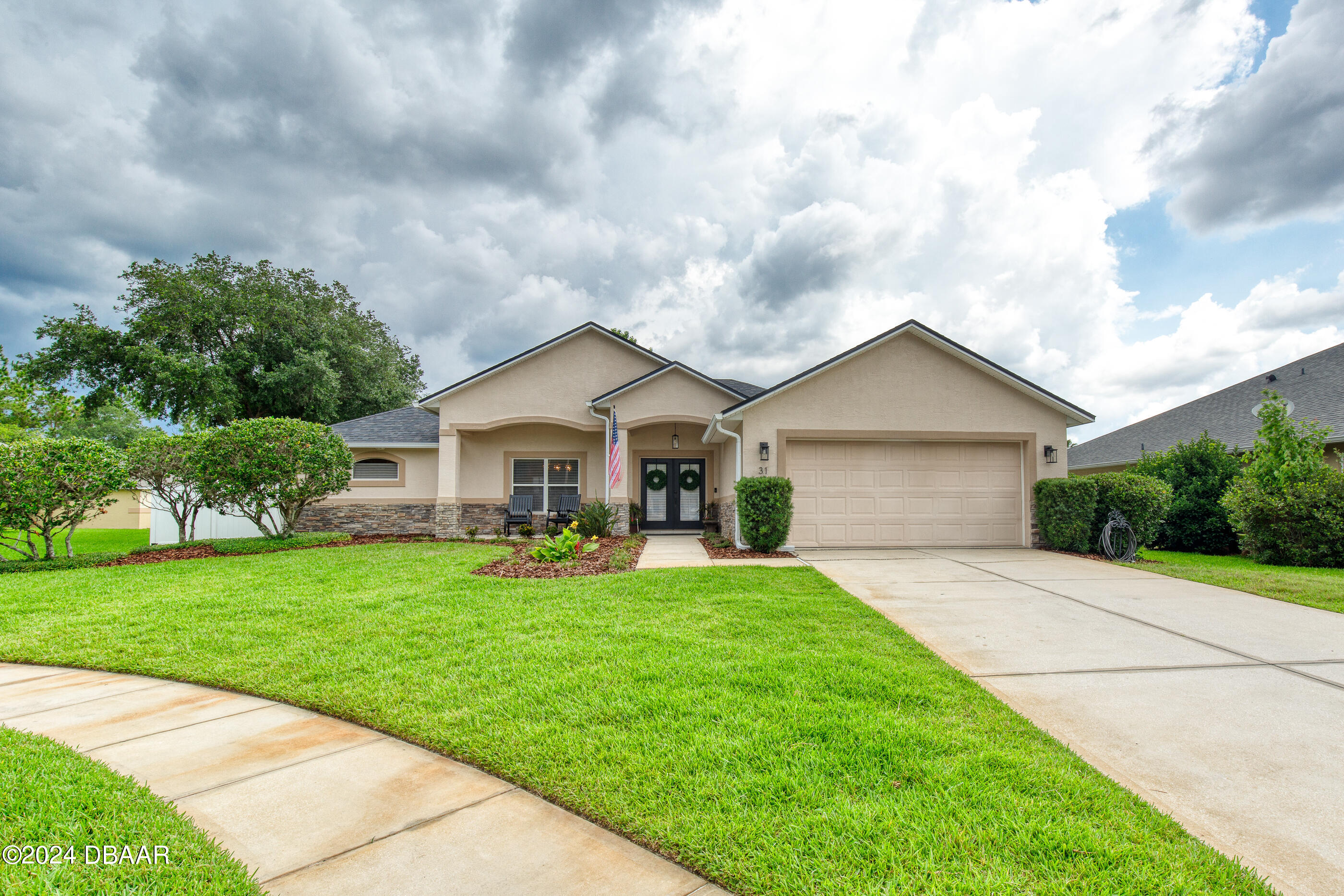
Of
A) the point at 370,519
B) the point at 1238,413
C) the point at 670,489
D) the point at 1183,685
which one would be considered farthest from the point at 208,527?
the point at 1238,413

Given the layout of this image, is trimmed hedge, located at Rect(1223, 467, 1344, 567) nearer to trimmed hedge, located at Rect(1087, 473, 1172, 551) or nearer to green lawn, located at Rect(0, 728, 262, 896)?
trimmed hedge, located at Rect(1087, 473, 1172, 551)

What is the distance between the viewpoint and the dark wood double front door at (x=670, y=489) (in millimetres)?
16422

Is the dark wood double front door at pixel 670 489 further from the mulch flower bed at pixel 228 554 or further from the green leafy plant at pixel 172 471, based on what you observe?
the green leafy plant at pixel 172 471

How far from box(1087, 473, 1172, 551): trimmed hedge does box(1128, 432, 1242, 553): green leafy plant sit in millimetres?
2710

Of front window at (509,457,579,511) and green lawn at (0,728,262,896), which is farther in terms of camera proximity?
front window at (509,457,579,511)

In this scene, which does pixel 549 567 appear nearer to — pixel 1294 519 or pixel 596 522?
pixel 596 522

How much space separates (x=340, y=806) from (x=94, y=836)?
0.82 meters

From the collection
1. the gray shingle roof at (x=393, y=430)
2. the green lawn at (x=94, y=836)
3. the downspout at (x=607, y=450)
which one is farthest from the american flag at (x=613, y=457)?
the green lawn at (x=94, y=836)

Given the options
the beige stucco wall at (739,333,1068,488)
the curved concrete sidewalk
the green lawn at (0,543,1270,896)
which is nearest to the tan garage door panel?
the beige stucco wall at (739,333,1068,488)

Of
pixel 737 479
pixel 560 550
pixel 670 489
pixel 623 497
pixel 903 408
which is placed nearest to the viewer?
pixel 560 550

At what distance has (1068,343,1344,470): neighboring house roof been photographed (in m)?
14.8

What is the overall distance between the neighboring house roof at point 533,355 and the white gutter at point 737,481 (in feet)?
10.9

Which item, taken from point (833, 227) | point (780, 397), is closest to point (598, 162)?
point (833, 227)

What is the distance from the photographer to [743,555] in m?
10.6
